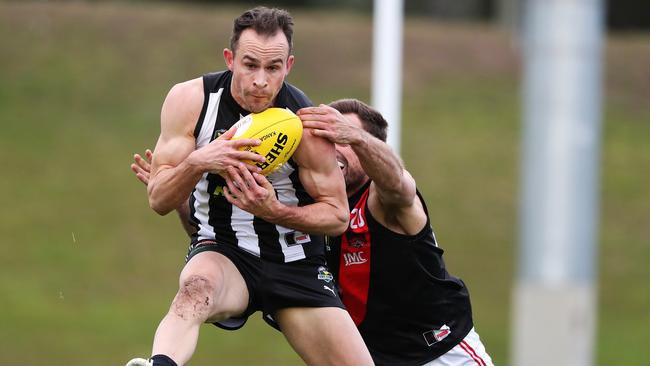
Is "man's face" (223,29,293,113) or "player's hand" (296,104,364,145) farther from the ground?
"man's face" (223,29,293,113)

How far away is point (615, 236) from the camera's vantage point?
2397 cm

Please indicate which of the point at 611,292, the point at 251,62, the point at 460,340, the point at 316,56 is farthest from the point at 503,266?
the point at 251,62

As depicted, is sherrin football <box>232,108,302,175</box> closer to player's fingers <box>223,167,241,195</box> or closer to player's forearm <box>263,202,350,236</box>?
player's fingers <box>223,167,241,195</box>

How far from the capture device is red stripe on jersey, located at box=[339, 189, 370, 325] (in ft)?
24.4

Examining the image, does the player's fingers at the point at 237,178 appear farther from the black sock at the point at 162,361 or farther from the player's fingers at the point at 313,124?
the black sock at the point at 162,361

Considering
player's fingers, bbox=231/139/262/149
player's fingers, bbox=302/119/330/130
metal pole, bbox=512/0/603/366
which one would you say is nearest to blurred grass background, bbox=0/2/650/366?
metal pole, bbox=512/0/603/366

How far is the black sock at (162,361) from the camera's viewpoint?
20.7ft

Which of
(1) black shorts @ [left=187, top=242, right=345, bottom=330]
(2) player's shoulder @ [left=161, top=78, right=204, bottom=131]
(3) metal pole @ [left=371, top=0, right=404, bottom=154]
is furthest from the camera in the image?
(3) metal pole @ [left=371, top=0, right=404, bottom=154]

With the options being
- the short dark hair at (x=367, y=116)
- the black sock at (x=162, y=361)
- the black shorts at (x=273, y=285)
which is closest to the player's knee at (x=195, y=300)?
the black sock at (x=162, y=361)

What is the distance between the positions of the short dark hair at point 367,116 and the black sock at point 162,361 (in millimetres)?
1856

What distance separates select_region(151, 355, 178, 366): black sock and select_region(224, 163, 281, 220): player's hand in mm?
847

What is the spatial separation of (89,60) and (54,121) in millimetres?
1980

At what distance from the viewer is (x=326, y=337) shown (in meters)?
6.93

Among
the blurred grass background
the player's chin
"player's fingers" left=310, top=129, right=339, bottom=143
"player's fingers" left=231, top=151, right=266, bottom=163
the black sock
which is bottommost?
the blurred grass background
